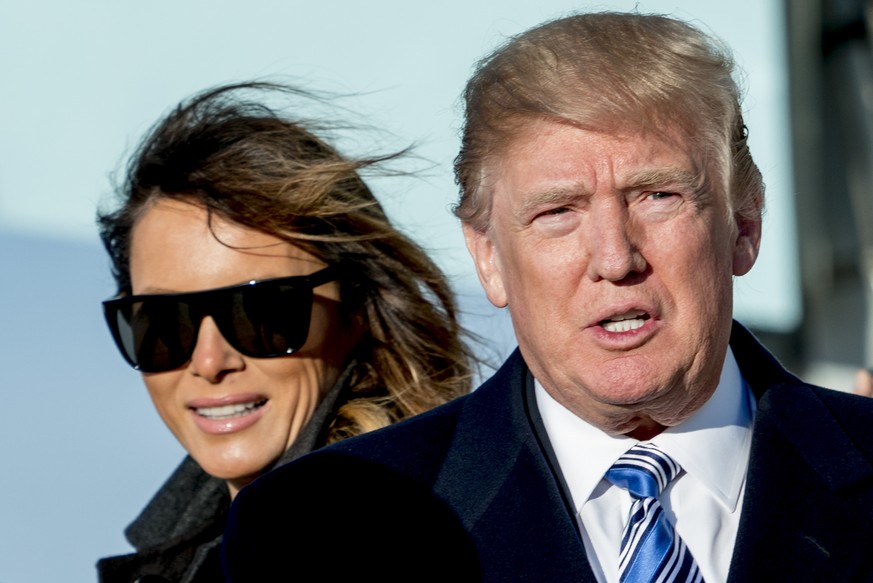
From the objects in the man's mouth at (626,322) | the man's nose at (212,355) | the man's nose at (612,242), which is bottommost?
the man's nose at (212,355)

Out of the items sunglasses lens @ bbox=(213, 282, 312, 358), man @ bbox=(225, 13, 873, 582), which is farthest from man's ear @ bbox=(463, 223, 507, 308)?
sunglasses lens @ bbox=(213, 282, 312, 358)

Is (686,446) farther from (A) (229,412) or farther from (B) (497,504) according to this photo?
(A) (229,412)

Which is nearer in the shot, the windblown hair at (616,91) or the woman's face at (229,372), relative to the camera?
the windblown hair at (616,91)

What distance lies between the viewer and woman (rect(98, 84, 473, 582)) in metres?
3.38

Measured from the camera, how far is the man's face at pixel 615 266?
2.40 m

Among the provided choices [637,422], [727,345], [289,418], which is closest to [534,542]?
[637,422]

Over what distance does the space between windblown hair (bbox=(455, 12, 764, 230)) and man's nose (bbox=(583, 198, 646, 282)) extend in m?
0.13

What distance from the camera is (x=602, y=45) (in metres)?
2.52

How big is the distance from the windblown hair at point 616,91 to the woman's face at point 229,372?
35.3 inches

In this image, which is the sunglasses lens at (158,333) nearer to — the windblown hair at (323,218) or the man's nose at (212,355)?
the man's nose at (212,355)

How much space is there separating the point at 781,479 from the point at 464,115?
2.70 feet

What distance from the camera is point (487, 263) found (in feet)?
8.78

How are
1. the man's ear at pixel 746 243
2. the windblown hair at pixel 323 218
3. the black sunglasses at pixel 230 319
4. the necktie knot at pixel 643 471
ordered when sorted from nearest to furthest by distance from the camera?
the necktie knot at pixel 643 471
the man's ear at pixel 746 243
the black sunglasses at pixel 230 319
the windblown hair at pixel 323 218

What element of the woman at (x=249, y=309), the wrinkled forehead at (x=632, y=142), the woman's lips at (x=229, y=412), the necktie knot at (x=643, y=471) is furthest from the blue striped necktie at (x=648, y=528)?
the woman's lips at (x=229, y=412)
